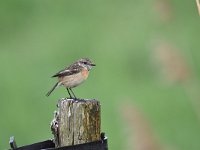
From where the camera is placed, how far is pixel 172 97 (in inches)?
686

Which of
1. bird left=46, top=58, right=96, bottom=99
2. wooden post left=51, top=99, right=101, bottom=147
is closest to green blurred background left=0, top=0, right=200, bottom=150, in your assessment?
bird left=46, top=58, right=96, bottom=99

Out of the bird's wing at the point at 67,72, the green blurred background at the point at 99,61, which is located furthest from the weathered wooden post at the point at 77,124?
the green blurred background at the point at 99,61

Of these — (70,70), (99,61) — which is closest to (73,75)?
(70,70)

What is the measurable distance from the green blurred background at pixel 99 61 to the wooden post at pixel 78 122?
96.3 inches

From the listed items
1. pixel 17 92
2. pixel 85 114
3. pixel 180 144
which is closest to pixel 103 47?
pixel 17 92

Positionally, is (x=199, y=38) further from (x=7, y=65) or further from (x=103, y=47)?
(x=7, y=65)

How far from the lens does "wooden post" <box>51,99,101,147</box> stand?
9023mm

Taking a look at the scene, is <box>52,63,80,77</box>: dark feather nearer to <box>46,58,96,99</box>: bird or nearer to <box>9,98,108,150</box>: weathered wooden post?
<box>46,58,96,99</box>: bird

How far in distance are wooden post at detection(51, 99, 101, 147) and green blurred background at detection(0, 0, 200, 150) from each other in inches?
96.3

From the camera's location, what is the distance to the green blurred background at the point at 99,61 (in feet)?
53.2

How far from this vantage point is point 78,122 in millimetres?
9023

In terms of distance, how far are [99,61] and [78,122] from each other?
10.3m

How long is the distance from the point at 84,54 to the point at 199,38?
5.83 feet

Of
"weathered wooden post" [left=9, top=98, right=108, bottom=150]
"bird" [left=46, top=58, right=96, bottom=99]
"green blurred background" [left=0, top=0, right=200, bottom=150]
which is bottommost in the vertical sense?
"weathered wooden post" [left=9, top=98, right=108, bottom=150]
